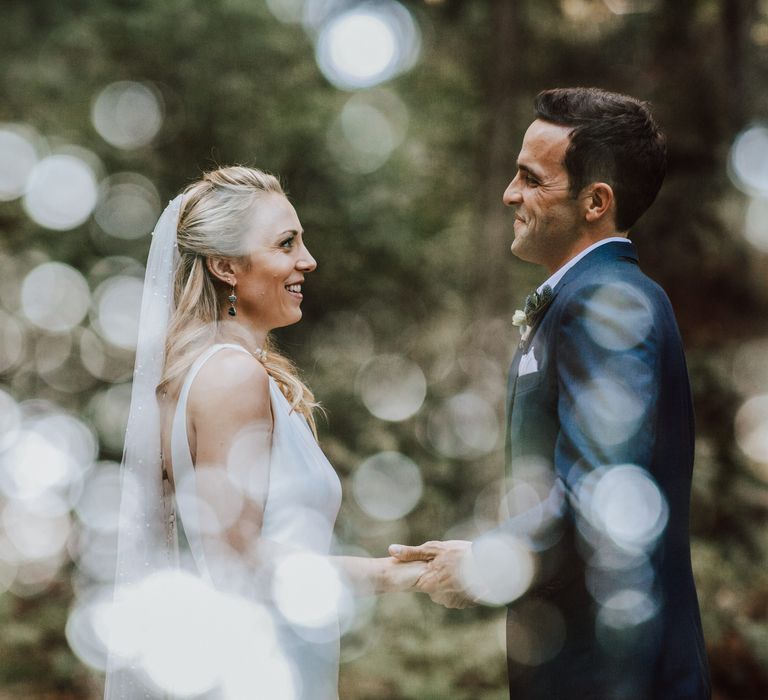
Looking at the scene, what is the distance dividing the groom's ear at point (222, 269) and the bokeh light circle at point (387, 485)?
470 cm

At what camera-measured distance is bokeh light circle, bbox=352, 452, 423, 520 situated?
7270mm

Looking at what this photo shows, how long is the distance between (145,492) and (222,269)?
814 millimetres

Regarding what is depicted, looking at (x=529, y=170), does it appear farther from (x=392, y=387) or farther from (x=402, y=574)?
(x=392, y=387)

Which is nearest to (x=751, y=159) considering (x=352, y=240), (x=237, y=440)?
(x=352, y=240)

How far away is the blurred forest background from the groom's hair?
4131 mm

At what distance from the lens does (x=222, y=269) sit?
2.84m

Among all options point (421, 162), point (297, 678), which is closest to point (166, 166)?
point (421, 162)

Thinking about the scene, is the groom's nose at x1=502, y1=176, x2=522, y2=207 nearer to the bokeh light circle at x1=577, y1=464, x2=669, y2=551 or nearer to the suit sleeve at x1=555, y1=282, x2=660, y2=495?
the suit sleeve at x1=555, y1=282, x2=660, y2=495

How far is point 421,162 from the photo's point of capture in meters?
8.10

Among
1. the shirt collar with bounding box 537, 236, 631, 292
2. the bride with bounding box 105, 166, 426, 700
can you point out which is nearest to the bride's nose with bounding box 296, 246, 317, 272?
the bride with bounding box 105, 166, 426, 700

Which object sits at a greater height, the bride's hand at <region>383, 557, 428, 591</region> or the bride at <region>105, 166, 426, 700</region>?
the bride at <region>105, 166, 426, 700</region>

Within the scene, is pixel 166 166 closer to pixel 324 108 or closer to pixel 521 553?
pixel 324 108

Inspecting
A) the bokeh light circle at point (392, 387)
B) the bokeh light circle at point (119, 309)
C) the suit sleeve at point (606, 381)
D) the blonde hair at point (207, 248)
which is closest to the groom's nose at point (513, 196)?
the suit sleeve at point (606, 381)

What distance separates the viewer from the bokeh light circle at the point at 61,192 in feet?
21.7
